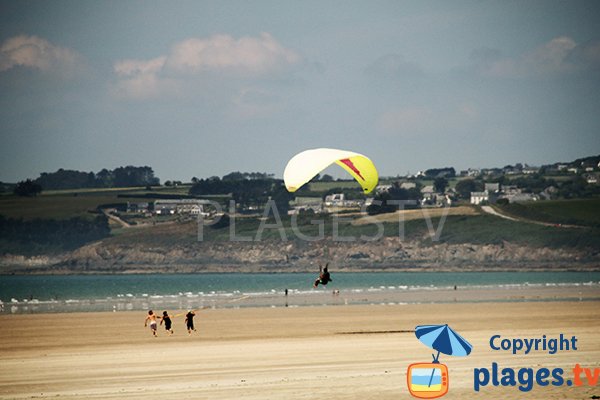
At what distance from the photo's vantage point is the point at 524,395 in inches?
750

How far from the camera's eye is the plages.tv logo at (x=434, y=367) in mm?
19312

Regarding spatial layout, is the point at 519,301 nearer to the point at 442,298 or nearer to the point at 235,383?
the point at 442,298

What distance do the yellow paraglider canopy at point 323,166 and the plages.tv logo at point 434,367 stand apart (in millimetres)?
5290

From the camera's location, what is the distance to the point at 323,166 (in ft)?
85.3

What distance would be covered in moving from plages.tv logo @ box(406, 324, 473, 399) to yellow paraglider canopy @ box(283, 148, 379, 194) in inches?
208

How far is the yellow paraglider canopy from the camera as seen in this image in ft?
84.6

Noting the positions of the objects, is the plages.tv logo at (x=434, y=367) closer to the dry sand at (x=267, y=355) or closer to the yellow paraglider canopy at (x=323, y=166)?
the dry sand at (x=267, y=355)

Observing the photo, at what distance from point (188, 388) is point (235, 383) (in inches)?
41.5

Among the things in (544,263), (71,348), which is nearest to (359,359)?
(71,348)

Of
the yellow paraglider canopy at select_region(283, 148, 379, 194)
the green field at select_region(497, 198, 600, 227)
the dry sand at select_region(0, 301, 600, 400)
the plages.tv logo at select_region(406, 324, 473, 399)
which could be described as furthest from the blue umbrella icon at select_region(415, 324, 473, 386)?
the green field at select_region(497, 198, 600, 227)

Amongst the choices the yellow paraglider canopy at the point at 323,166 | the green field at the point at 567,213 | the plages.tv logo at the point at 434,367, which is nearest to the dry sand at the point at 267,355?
the plages.tv logo at the point at 434,367

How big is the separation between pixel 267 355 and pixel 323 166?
5202 millimetres

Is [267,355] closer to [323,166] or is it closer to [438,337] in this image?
[323,166]

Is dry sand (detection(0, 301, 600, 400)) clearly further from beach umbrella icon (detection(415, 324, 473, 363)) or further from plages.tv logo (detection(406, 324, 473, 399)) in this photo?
beach umbrella icon (detection(415, 324, 473, 363))
